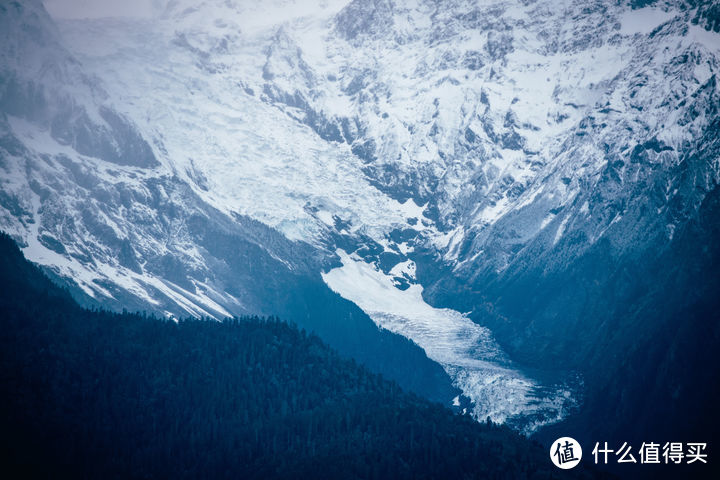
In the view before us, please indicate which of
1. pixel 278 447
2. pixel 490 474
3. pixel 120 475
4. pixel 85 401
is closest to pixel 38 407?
pixel 85 401

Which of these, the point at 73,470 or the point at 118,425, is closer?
the point at 73,470

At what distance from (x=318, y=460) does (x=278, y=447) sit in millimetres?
9188

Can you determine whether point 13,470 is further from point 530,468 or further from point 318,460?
point 530,468

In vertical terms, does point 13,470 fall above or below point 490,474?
below

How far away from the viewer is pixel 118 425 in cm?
19638

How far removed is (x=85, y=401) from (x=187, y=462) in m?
23.3

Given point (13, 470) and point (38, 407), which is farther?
point (38, 407)

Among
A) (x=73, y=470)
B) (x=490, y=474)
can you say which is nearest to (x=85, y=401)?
(x=73, y=470)

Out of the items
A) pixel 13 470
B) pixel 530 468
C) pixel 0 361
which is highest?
pixel 530 468

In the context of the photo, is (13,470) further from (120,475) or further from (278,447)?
(278,447)

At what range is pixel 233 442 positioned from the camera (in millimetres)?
199375

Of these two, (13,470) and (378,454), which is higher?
(378,454)

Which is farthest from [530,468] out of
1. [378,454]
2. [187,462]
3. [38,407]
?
[38,407]

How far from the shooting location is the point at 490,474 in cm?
19562
